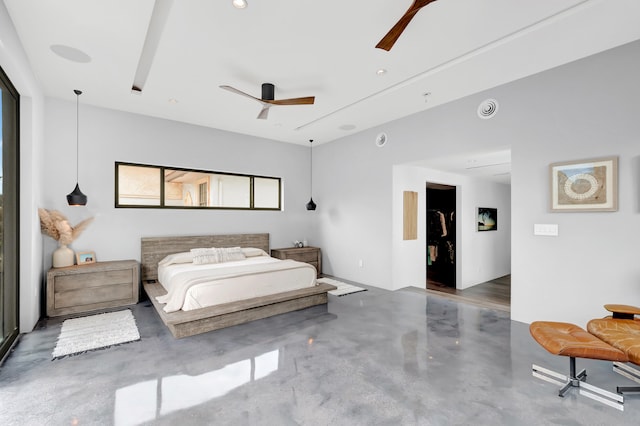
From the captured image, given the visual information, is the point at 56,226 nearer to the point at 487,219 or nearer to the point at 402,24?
the point at 402,24

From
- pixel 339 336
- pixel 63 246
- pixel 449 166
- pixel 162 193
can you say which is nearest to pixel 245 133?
pixel 162 193

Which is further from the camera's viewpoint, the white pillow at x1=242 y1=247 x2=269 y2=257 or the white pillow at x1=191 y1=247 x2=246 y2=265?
the white pillow at x1=242 y1=247 x2=269 y2=257

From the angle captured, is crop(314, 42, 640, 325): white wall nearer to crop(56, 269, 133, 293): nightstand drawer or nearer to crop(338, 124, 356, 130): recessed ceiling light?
crop(338, 124, 356, 130): recessed ceiling light

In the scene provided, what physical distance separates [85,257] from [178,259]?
1249mm

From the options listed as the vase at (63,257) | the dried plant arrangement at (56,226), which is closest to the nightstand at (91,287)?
the vase at (63,257)

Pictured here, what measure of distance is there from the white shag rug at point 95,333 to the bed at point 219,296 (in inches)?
14.3

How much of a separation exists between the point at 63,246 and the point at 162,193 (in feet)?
5.10

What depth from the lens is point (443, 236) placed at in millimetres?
6906

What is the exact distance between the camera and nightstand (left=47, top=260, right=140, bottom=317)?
386 cm

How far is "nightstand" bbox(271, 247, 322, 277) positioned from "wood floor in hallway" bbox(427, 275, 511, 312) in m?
2.36

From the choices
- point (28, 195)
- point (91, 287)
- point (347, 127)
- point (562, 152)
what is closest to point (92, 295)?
point (91, 287)

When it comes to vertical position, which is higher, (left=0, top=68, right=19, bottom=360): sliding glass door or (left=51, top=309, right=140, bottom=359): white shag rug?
(left=0, top=68, right=19, bottom=360): sliding glass door

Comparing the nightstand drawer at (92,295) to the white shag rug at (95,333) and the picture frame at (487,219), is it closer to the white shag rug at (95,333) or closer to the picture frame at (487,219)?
the white shag rug at (95,333)

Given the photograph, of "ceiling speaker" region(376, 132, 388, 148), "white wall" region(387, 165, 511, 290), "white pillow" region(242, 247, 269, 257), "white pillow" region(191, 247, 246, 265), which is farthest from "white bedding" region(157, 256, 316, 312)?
"ceiling speaker" region(376, 132, 388, 148)
